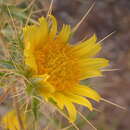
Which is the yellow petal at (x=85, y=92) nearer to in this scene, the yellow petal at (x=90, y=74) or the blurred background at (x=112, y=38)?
the yellow petal at (x=90, y=74)

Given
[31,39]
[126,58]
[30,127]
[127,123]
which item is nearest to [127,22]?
[126,58]

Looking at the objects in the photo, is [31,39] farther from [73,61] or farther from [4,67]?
[73,61]

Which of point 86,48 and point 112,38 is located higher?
point 86,48

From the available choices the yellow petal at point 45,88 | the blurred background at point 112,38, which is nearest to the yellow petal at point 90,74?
the yellow petal at point 45,88

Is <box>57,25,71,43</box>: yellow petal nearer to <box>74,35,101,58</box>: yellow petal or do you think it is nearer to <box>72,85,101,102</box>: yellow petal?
<box>74,35,101,58</box>: yellow petal

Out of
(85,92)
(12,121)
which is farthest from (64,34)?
(12,121)

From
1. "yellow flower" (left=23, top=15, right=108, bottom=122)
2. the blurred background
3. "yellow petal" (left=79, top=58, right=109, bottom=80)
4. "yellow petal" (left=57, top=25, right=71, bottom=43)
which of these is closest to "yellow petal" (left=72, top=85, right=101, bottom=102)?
"yellow flower" (left=23, top=15, right=108, bottom=122)

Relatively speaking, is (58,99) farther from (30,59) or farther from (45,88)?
(30,59)
